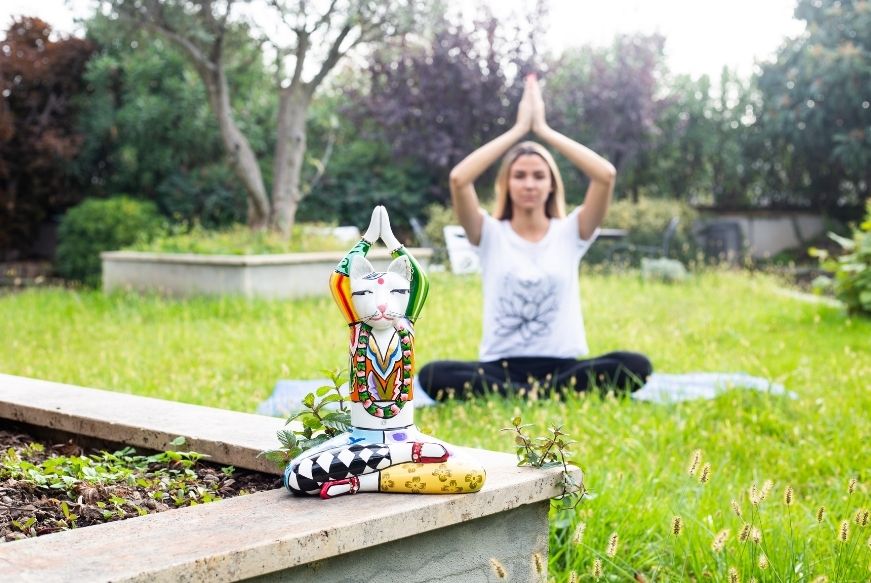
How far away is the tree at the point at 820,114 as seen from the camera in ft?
54.7

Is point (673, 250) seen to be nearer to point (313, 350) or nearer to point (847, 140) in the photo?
point (847, 140)

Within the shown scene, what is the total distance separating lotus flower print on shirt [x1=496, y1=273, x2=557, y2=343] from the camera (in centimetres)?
488

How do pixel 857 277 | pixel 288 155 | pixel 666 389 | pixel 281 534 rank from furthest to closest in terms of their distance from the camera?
pixel 288 155 → pixel 857 277 → pixel 666 389 → pixel 281 534

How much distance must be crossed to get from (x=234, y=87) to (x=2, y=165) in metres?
3.77

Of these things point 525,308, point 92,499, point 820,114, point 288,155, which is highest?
point 820,114

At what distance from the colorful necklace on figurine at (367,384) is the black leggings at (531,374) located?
266 centimetres

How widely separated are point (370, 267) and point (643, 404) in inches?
112

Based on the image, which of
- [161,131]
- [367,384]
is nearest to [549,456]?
[367,384]

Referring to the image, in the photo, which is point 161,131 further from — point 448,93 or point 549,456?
point 549,456

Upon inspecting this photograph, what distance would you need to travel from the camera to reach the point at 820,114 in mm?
17328

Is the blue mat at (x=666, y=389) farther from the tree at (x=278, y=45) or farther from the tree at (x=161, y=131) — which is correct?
the tree at (x=161, y=131)

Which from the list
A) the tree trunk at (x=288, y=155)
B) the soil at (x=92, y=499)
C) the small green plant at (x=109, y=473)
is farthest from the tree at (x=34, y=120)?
the soil at (x=92, y=499)

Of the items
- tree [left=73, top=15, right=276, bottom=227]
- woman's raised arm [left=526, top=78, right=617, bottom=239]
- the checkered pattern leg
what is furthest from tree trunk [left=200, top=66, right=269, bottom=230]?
the checkered pattern leg

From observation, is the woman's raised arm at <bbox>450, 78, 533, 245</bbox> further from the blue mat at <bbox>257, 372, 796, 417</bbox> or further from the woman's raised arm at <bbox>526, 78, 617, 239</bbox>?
the blue mat at <bbox>257, 372, 796, 417</bbox>
